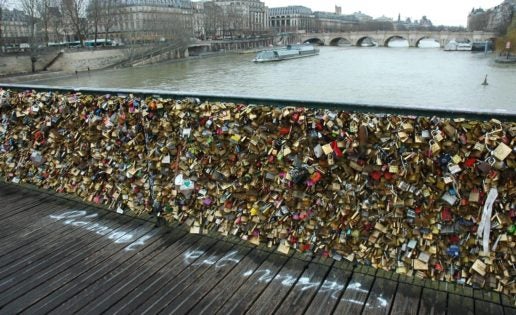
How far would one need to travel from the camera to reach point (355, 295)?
9.31 feet

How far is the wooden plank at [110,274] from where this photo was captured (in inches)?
114

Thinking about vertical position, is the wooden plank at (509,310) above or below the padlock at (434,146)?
below

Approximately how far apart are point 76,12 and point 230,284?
64777mm

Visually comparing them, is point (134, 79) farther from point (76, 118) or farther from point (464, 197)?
point (464, 197)

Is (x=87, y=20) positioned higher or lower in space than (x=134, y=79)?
higher

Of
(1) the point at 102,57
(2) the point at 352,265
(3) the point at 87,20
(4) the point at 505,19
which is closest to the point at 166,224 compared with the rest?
(2) the point at 352,265

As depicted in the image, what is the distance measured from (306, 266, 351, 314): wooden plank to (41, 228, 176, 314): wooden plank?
1.48 m

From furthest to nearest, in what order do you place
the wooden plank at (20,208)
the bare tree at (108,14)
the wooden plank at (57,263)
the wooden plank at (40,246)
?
the bare tree at (108,14) → the wooden plank at (20,208) → the wooden plank at (40,246) → the wooden plank at (57,263)

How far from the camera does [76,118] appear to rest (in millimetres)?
4488

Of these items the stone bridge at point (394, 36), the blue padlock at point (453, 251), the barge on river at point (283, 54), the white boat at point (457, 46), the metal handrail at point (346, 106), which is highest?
the stone bridge at point (394, 36)

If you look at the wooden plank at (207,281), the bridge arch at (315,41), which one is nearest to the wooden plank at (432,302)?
the wooden plank at (207,281)

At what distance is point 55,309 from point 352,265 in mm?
2175

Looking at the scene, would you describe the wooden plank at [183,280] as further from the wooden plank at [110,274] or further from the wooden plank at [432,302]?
the wooden plank at [432,302]

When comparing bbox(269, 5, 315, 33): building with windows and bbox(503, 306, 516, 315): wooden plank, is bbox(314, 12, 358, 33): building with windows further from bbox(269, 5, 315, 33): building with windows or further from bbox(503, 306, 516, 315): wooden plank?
bbox(503, 306, 516, 315): wooden plank
